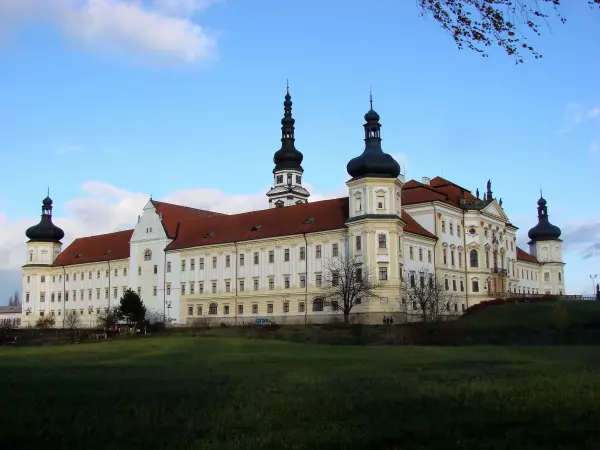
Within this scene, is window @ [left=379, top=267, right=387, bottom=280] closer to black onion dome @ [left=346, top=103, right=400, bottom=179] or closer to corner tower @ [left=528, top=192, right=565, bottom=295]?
black onion dome @ [left=346, top=103, right=400, bottom=179]

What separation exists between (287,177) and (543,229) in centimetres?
4456

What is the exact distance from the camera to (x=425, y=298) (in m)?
69.8

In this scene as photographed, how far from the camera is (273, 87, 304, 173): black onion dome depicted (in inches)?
4557

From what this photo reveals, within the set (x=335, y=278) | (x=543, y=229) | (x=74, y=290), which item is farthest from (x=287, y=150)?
(x=335, y=278)

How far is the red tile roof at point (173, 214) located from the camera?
92.4 metres

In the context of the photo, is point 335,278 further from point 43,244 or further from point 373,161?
point 43,244

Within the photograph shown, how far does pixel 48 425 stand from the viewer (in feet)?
38.7

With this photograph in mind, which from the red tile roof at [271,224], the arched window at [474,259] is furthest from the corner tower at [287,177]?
the arched window at [474,259]

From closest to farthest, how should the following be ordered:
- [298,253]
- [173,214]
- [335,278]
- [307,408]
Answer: [307,408], [335,278], [298,253], [173,214]

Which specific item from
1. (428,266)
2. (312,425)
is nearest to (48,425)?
(312,425)

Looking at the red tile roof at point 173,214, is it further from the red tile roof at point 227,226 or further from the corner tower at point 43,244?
the corner tower at point 43,244

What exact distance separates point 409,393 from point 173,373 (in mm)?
9481

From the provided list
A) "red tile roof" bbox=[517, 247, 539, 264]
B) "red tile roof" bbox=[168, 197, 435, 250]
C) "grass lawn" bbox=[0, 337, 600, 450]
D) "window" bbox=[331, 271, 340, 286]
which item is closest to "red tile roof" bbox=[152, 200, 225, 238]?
"red tile roof" bbox=[168, 197, 435, 250]

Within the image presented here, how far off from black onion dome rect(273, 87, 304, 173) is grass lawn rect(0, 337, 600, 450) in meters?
93.8
